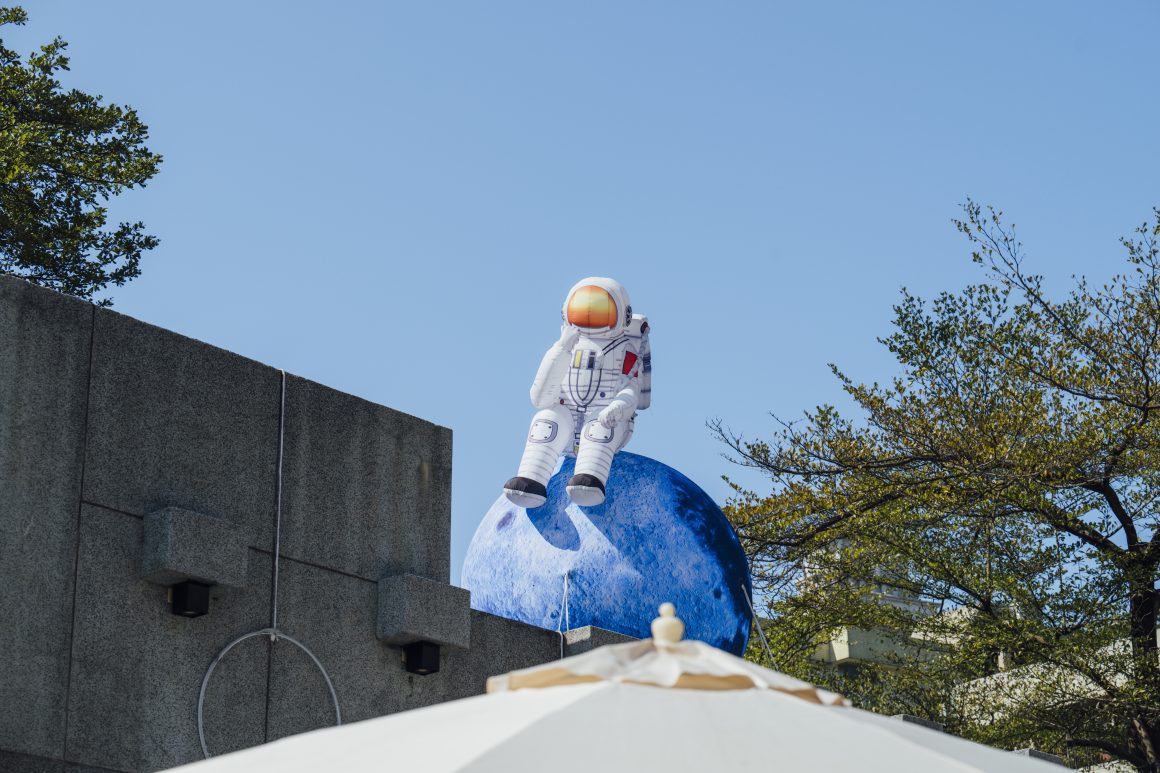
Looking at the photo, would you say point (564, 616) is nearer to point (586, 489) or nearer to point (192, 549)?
point (586, 489)

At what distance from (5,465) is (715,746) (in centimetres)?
556

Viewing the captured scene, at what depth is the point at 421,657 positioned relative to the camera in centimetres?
992

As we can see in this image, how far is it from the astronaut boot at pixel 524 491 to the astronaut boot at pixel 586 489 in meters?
0.30

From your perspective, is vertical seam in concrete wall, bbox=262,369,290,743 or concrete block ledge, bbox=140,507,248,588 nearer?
concrete block ledge, bbox=140,507,248,588

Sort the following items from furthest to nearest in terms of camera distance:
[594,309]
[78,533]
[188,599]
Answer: [594,309], [188,599], [78,533]

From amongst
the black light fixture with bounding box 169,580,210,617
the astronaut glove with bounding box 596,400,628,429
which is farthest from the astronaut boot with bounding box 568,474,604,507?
the black light fixture with bounding box 169,580,210,617

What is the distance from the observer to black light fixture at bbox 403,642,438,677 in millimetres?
9922

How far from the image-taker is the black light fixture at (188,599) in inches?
342

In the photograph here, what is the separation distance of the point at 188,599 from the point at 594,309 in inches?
192

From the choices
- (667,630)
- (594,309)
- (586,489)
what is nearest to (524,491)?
(586,489)

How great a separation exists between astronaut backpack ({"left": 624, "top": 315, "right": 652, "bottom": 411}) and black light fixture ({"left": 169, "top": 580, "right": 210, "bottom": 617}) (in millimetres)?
4939

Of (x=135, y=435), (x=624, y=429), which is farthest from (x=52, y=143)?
(x=135, y=435)

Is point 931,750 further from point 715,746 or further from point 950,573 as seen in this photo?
point 950,573

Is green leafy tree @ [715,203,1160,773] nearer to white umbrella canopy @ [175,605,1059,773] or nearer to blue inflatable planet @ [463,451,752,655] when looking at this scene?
blue inflatable planet @ [463,451,752,655]
